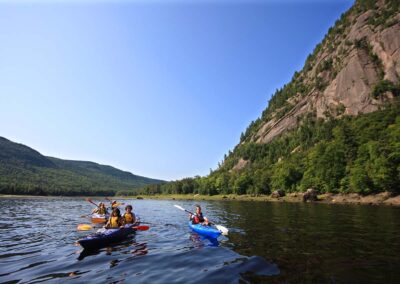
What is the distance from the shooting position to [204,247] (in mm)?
20453

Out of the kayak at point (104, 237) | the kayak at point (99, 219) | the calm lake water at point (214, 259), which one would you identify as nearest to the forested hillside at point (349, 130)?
the calm lake water at point (214, 259)

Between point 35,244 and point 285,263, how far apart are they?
56.4 feet

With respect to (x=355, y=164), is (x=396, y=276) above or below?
below

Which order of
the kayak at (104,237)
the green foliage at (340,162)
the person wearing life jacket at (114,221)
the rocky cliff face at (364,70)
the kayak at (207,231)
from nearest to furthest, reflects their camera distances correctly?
the kayak at (104,237) < the kayak at (207,231) < the person wearing life jacket at (114,221) < the green foliage at (340,162) < the rocky cliff face at (364,70)

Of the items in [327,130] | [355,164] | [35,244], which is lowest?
[35,244]

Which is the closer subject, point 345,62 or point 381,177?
point 381,177

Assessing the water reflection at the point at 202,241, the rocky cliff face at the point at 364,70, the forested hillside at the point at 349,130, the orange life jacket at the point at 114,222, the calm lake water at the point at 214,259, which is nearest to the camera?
the calm lake water at the point at 214,259

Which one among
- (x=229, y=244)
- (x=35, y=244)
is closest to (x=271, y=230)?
(x=229, y=244)

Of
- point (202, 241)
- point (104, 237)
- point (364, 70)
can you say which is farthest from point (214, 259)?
point (364, 70)

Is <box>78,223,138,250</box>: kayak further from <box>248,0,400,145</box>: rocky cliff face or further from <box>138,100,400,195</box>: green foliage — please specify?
<box>248,0,400,145</box>: rocky cliff face

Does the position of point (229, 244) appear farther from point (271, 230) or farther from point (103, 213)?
point (103, 213)

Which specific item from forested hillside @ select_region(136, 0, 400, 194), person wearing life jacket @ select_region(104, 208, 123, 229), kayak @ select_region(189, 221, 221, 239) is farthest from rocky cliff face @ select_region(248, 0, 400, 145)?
person wearing life jacket @ select_region(104, 208, 123, 229)

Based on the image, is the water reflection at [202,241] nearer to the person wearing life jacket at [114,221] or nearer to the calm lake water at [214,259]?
the calm lake water at [214,259]

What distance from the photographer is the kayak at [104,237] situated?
1844cm
